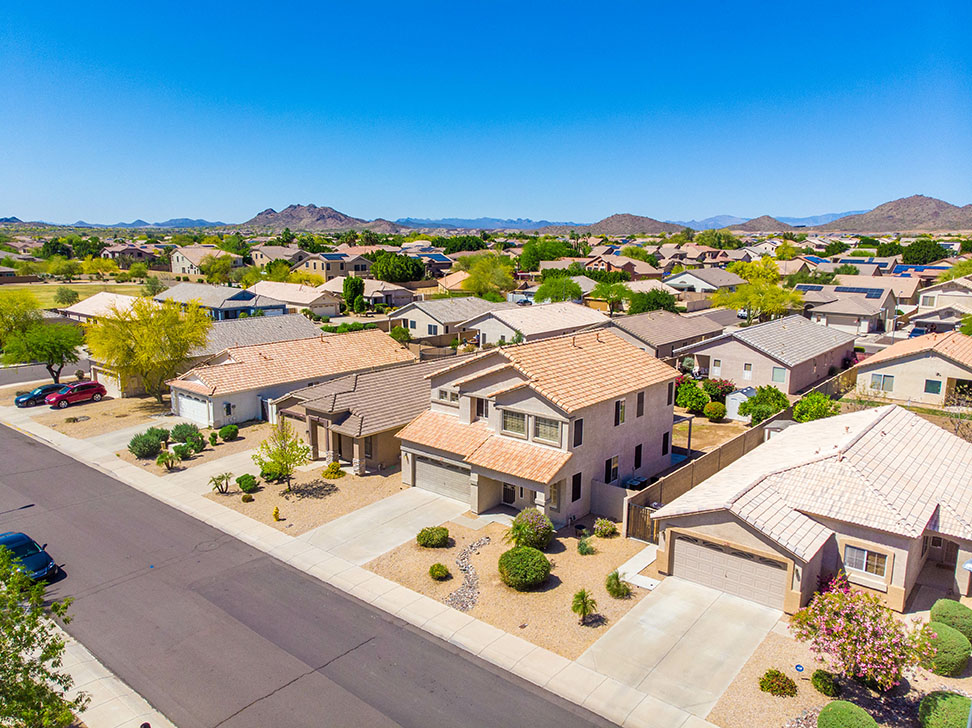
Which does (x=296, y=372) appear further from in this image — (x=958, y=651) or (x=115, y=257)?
(x=115, y=257)

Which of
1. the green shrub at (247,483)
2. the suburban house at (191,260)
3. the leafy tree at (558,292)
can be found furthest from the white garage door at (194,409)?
the suburban house at (191,260)

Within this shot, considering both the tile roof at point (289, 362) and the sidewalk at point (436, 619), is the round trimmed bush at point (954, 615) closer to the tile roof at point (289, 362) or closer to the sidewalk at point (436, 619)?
the sidewalk at point (436, 619)

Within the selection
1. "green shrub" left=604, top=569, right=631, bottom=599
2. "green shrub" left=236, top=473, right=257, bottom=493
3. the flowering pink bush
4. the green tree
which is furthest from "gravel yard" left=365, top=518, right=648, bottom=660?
the green tree

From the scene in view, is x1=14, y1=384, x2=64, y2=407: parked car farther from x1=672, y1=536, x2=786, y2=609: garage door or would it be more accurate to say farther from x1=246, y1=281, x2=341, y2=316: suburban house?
x1=672, y1=536, x2=786, y2=609: garage door

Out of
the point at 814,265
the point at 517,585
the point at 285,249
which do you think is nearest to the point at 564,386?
the point at 517,585

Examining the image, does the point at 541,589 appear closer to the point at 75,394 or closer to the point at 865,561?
the point at 865,561

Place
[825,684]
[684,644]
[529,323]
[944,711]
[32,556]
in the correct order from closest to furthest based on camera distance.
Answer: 1. [944,711]
2. [825,684]
3. [684,644]
4. [32,556]
5. [529,323]

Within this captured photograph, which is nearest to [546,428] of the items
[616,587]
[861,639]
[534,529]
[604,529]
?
[534,529]
